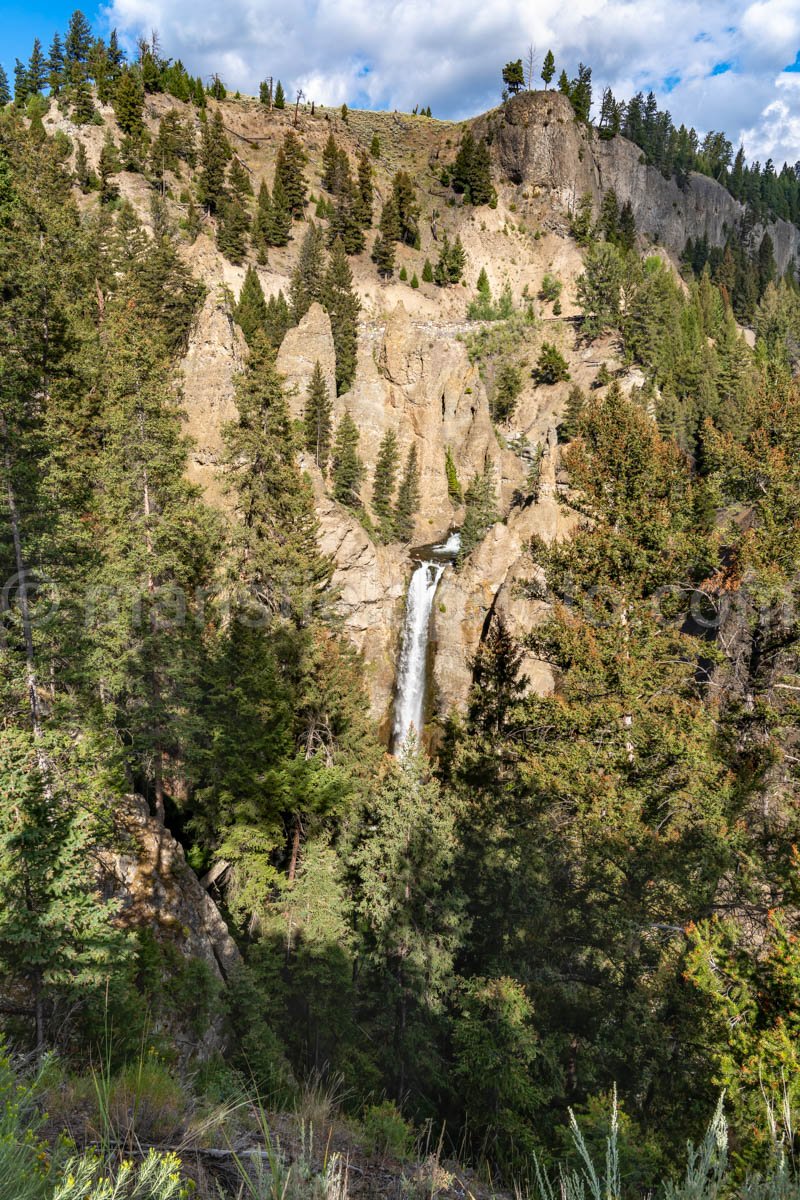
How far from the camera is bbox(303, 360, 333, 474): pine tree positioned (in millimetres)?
42062

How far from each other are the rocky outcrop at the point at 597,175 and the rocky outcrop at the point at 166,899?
261 ft

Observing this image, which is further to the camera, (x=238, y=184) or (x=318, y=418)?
(x=238, y=184)

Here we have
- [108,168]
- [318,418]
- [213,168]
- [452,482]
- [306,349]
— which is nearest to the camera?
[318,418]

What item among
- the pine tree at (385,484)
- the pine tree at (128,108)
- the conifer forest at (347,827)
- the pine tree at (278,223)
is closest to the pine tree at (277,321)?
the pine tree at (385,484)

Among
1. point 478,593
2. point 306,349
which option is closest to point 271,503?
point 478,593

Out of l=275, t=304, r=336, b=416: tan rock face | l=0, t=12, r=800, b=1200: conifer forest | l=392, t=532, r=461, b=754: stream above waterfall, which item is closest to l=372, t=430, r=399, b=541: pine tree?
l=392, t=532, r=461, b=754: stream above waterfall

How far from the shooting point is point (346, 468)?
40.2 m

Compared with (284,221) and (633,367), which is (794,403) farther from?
(284,221)

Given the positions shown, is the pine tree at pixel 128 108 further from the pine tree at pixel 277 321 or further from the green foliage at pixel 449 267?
the green foliage at pixel 449 267

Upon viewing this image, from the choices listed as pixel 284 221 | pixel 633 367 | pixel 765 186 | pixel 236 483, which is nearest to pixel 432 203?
pixel 284 221

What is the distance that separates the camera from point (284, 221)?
200 ft

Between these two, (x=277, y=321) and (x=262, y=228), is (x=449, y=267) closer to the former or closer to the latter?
(x=262, y=228)

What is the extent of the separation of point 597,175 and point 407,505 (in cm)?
6838

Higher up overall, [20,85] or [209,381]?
[20,85]
